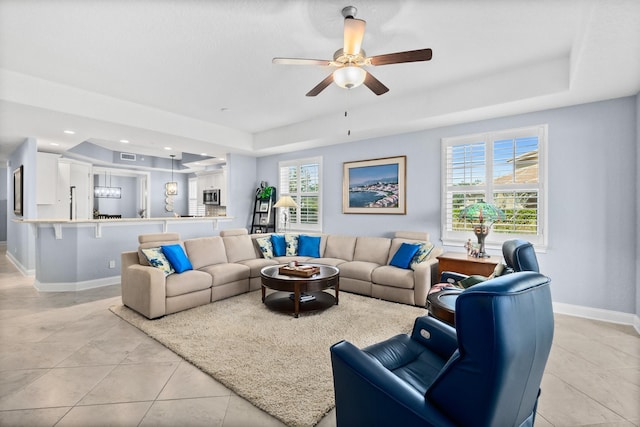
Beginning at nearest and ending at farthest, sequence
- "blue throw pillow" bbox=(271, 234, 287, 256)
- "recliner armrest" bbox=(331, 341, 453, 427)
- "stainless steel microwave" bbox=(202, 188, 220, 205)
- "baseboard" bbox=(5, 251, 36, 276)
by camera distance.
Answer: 1. "recliner armrest" bbox=(331, 341, 453, 427)
2. "blue throw pillow" bbox=(271, 234, 287, 256)
3. "baseboard" bbox=(5, 251, 36, 276)
4. "stainless steel microwave" bbox=(202, 188, 220, 205)

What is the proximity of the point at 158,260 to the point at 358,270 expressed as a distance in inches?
103

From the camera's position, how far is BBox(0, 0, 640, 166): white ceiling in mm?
2490

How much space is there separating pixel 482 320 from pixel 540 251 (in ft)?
12.1

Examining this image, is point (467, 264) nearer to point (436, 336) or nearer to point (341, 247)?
point (341, 247)

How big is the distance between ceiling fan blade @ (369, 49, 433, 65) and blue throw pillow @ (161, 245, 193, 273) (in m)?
3.17

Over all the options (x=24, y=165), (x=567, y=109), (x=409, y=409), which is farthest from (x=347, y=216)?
(x=24, y=165)

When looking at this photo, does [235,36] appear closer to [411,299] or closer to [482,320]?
[482,320]

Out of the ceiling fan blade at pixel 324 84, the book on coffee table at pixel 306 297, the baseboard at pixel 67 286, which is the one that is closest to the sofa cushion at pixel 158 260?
the book on coffee table at pixel 306 297

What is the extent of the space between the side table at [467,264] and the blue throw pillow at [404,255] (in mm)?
384

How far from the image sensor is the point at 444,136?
4703 millimetres

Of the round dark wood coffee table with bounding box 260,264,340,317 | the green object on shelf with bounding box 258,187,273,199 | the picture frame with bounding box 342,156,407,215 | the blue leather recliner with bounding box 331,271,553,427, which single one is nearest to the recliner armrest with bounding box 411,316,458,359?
the blue leather recliner with bounding box 331,271,553,427

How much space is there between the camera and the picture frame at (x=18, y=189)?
601 centimetres

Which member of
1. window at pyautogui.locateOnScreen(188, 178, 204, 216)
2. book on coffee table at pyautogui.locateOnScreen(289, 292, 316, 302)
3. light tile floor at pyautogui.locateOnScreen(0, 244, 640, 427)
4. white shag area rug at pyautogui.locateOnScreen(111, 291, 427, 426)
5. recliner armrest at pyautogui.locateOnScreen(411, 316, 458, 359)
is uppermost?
window at pyautogui.locateOnScreen(188, 178, 204, 216)

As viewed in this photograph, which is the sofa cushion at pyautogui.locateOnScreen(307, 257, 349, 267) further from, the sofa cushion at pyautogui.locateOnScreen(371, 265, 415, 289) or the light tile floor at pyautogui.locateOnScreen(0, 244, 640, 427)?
the light tile floor at pyautogui.locateOnScreen(0, 244, 640, 427)
